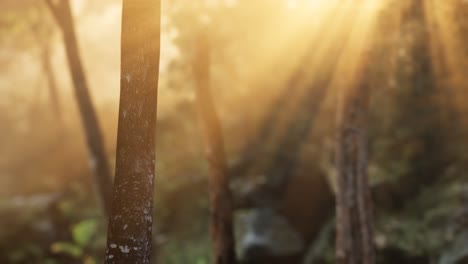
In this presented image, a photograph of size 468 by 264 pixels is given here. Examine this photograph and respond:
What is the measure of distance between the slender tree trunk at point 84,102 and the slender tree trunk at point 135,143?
377 inches

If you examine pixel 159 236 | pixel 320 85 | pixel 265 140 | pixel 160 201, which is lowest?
pixel 159 236

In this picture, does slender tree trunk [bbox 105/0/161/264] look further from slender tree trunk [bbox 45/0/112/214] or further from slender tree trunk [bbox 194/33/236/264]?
slender tree trunk [bbox 45/0/112/214]

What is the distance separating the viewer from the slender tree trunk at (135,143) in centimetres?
614

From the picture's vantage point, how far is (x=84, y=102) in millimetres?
15578

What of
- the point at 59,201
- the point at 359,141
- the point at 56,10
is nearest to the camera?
the point at 359,141

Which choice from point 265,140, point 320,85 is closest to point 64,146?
point 265,140

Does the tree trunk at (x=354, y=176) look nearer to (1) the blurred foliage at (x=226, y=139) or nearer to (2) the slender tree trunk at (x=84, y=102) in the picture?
(1) the blurred foliage at (x=226, y=139)

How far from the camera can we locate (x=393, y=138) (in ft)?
56.6

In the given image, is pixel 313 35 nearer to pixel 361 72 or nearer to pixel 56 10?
pixel 56 10

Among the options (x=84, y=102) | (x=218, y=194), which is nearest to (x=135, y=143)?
(x=218, y=194)

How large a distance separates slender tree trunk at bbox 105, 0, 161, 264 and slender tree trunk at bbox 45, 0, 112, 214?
9.59 m

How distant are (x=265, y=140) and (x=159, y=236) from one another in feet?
17.8

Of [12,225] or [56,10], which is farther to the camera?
[12,225]

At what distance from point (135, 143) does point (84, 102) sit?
9941mm
